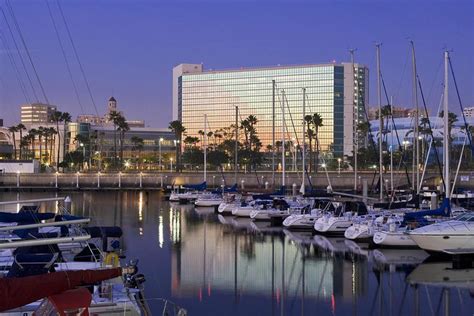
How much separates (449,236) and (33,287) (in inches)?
1048

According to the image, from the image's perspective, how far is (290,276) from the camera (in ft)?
112

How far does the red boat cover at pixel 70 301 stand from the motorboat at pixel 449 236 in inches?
985

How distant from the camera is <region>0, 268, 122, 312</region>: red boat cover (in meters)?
14.2

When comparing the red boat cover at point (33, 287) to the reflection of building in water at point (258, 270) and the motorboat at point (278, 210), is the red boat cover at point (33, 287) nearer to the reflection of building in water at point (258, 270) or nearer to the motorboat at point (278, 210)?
the reflection of building in water at point (258, 270)

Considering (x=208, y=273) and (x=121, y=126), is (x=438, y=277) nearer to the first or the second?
(x=208, y=273)

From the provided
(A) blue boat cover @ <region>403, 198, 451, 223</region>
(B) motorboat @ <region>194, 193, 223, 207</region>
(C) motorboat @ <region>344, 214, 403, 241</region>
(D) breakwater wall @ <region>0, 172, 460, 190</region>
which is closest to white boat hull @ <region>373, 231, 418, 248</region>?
(C) motorboat @ <region>344, 214, 403, 241</region>

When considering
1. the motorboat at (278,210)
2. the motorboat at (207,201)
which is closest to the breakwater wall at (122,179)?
the motorboat at (207,201)

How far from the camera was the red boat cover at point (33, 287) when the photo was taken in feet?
46.4

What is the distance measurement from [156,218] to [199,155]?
4620 inches

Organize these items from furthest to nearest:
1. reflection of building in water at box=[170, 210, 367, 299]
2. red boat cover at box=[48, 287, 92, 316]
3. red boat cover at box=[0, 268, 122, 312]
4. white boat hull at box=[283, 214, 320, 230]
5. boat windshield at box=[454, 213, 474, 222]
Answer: white boat hull at box=[283, 214, 320, 230], boat windshield at box=[454, 213, 474, 222], reflection of building in water at box=[170, 210, 367, 299], red boat cover at box=[48, 287, 92, 316], red boat cover at box=[0, 268, 122, 312]

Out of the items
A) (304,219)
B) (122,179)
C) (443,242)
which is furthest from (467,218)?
(122,179)

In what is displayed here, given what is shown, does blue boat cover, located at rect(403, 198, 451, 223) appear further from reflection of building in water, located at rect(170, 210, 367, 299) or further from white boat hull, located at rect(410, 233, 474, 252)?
reflection of building in water, located at rect(170, 210, 367, 299)

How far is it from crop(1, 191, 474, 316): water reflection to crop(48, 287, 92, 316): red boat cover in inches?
Result: 395

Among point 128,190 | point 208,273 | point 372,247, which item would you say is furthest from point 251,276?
point 128,190
